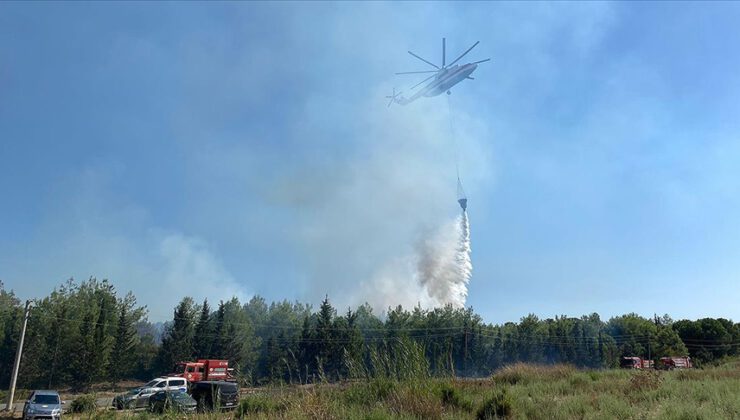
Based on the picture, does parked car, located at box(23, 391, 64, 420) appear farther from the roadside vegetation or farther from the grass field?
the grass field

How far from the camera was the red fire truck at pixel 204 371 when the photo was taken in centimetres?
4436

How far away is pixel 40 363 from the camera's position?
190 feet

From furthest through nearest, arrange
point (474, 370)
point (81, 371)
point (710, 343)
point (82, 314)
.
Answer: point (710, 343)
point (474, 370)
point (82, 314)
point (81, 371)

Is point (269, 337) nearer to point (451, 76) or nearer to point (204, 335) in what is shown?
point (204, 335)

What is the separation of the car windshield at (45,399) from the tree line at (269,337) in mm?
15106

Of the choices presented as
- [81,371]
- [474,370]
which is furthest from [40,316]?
[474,370]

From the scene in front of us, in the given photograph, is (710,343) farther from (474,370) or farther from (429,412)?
(429,412)

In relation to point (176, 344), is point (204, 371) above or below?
below

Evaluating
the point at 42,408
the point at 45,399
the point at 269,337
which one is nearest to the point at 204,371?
the point at 45,399

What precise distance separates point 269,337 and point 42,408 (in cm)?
5302

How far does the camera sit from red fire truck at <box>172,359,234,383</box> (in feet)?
146

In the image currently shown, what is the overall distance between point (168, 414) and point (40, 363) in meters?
61.2

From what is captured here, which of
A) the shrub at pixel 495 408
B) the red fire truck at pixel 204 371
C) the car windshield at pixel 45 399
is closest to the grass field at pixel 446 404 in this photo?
the shrub at pixel 495 408

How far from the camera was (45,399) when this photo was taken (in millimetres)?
27609
